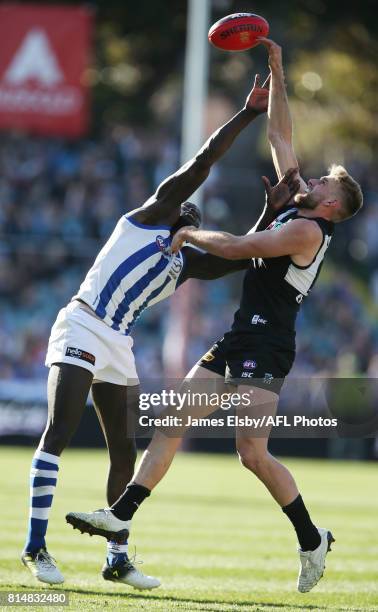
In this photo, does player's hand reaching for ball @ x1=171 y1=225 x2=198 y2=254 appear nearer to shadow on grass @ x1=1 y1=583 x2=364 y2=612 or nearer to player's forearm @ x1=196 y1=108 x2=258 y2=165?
player's forearm @ x1=196 y1=108 x2=258 y2=165

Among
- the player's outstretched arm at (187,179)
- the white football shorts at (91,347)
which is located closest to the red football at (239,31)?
the player's outstretched arm at (187,179)

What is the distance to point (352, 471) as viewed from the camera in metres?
19.1

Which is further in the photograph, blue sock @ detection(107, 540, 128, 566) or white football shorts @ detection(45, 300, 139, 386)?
blue sock @ detection(107, 540, 128, 566)

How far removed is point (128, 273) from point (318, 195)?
131cm

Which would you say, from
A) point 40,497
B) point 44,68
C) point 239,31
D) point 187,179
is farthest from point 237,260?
point 44,68

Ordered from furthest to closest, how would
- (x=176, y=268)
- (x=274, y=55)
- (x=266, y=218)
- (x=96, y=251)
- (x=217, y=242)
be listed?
(x=96, y=251), (x=274, y=55), (x=176, y=268), (x=266, y=218), (x=217, y=242)

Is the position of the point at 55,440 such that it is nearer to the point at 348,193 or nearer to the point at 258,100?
the point at 348,193

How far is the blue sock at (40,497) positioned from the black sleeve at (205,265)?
160cm

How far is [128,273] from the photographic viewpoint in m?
7.27

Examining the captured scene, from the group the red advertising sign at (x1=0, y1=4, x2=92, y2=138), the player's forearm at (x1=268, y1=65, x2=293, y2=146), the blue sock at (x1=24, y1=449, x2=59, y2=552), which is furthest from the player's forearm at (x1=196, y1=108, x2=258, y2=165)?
the red advertising sign at (x1=0, y1=4, x2=92, y2=138)

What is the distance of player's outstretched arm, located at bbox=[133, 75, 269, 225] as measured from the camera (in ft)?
23.8

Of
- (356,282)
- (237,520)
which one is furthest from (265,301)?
(356,282)

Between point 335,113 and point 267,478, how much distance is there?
82.8 feet

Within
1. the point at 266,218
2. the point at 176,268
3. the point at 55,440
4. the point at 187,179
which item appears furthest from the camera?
the point at 176,268
